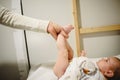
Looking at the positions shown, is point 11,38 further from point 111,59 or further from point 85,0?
point 111,59

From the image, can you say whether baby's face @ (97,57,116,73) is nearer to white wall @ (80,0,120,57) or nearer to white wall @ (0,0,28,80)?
white wall @ (80,0,120,57)

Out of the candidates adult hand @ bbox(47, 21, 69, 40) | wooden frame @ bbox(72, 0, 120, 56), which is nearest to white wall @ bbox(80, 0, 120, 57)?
wooden frame @ bbox(72, 0, 120, 56)

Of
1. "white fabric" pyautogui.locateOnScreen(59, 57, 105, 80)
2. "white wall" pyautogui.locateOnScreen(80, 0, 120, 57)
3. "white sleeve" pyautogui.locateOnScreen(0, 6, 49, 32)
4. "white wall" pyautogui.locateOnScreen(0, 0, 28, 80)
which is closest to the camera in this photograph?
"white fabric" pyautogui.locateOnScreen(59, 57, 105, 80)

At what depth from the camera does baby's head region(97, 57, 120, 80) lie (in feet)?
3.44

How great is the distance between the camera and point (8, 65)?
1.53 metres

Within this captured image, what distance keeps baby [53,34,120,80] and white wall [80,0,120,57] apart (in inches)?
21.1

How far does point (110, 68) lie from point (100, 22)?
24.9 inches

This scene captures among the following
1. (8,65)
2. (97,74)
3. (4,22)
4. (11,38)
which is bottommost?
(8,65)

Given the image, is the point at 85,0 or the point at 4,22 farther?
the point at 85,0

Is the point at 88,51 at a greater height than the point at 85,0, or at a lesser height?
lesser

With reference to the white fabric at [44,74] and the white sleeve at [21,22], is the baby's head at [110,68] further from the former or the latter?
the white sleeve at [21,22]

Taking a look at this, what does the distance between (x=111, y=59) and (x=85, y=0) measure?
2.19ft

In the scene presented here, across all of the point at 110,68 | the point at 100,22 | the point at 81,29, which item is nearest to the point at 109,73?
the point at 110,68

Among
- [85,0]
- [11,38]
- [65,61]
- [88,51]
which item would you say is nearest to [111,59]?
[65,61]
